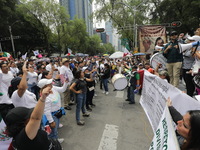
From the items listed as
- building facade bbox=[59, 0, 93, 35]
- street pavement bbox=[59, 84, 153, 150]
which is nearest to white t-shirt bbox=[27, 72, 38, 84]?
street pavement bbox=[59, 84, 153, 150]

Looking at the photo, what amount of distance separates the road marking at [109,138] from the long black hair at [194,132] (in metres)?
2.14

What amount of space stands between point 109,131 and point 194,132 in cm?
279

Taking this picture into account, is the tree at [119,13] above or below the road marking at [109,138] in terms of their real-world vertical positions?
above

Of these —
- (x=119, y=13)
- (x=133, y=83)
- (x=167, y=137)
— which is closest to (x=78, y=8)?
(x=119, y=13)

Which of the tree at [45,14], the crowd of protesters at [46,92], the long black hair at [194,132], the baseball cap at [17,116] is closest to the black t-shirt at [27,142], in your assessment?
the crowd of protesters at [46,92]

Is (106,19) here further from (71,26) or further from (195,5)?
(71,26)

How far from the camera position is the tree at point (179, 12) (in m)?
17.1

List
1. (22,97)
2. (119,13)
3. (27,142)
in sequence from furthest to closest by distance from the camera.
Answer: (119,13), (22,97), (27,142)

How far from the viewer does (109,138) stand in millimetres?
3387

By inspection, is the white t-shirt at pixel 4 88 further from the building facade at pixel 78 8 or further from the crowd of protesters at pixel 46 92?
the building facade at pixel 78 8

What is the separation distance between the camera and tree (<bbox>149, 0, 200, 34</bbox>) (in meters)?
17.1

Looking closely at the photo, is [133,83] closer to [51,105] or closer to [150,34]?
[51,105]

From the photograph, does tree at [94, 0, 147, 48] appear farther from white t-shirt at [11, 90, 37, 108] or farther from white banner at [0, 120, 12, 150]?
white banner at [0, 120, 12, 150]

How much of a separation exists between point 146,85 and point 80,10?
13238 cm
